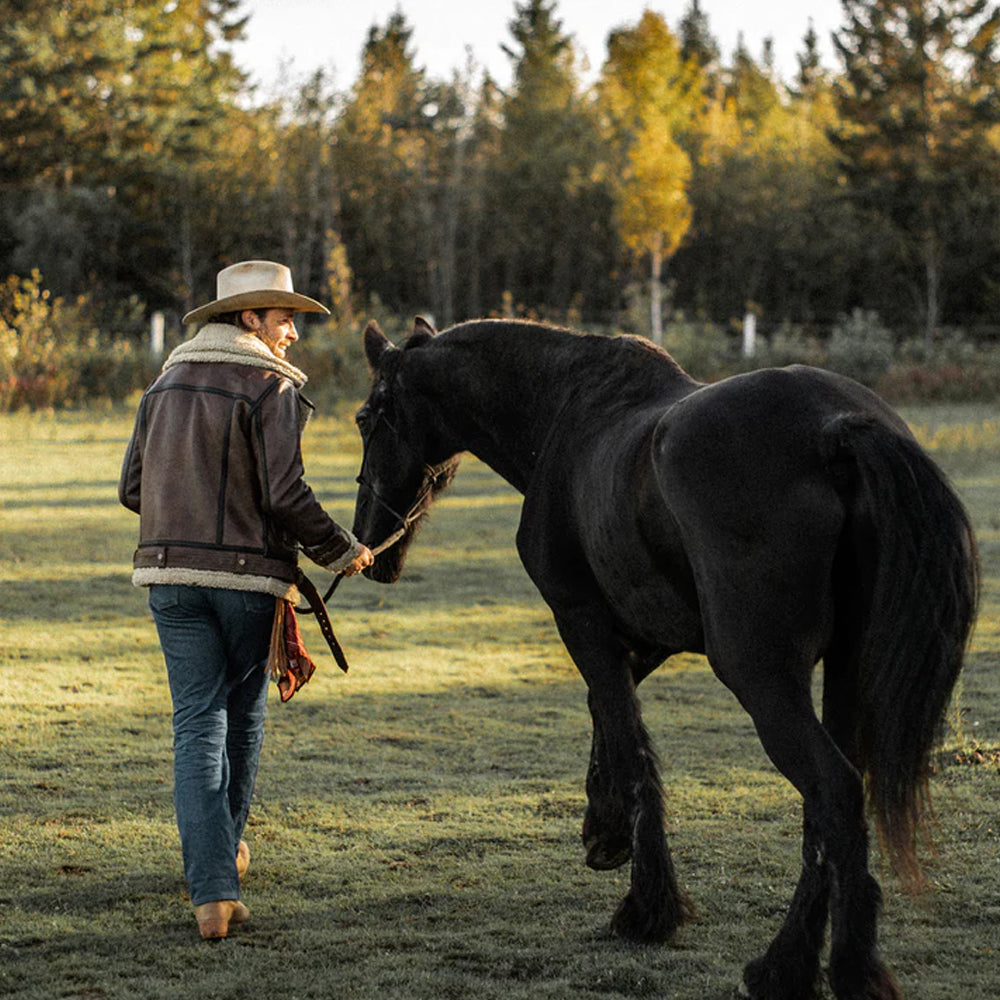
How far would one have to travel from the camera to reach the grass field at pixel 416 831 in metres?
3.44

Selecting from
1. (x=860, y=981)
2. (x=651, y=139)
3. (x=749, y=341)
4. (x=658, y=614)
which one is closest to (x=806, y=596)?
(x=658, y=614)

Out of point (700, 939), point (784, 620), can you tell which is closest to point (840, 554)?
point (784, 620)

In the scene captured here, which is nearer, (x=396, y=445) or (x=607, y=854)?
(x=607, y=854)

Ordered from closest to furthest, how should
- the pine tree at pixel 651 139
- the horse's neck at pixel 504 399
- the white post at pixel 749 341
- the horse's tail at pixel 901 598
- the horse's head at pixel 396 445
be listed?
the horse's tail at pixel 901 598 < the horse's neck at pixel 504 399 < the horse's head at pixel 396 445 < the white post at pixel 749 341 < the pine tree at pixel 651 139

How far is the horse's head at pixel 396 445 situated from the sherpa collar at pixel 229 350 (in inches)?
27.1

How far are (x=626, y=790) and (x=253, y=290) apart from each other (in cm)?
186

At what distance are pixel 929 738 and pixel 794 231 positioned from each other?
41130 millimetres

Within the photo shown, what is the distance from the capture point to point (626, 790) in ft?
12.5

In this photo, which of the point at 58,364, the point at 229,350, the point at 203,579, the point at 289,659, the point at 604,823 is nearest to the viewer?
the point at 203,579

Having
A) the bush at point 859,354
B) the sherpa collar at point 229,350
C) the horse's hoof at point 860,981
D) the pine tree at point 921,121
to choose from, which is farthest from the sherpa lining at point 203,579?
the pine tree at point 921,121

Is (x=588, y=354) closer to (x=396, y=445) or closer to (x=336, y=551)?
(x=396, y=445)

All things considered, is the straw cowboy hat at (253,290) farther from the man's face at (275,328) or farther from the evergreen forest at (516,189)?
the evergreen forest at (516,189)

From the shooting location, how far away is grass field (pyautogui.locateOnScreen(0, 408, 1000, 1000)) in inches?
135

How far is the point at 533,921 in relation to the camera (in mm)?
3797
